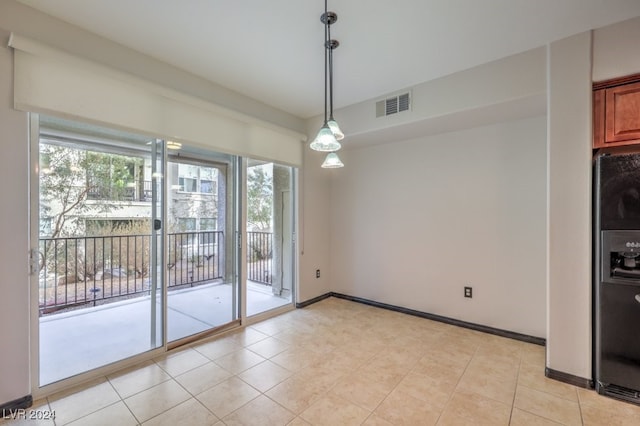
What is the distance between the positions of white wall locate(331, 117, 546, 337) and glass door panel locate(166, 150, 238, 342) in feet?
5.84

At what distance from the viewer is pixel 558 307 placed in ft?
7.54

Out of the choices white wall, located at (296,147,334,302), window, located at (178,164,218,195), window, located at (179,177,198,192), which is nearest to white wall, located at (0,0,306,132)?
window, located at (178,164,218,195)

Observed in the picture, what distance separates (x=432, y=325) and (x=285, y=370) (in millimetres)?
1912

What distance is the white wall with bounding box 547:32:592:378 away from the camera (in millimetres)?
2199

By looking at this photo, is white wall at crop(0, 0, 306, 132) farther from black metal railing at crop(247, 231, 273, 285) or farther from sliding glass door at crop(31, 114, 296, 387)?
black metal railing at crop(247, 231, 273, 285)

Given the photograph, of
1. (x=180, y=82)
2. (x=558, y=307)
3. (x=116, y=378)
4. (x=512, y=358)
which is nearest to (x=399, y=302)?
(x=512, y=358)

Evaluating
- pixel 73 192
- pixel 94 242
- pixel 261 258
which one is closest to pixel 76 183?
pixel 73 192

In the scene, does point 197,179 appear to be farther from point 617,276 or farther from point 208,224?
point 617,276

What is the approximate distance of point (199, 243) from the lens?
3.25 metres

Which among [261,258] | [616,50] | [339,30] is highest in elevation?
[339,30]

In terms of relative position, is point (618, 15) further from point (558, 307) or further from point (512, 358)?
point (512, 358)

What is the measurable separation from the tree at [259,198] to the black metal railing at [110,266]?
1.85 ft

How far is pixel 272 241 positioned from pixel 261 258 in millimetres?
296

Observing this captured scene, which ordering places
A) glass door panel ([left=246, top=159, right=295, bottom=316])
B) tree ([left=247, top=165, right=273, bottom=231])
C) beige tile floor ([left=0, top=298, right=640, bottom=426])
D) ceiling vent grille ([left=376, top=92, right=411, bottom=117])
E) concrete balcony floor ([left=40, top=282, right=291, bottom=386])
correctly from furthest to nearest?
glass door panel ([left=246, top=159, right=295, bottom=316]) < tree ([left=247, top=165, right=273, bottom=231]) < ceiling vent grille ([left=376, top=92, right=411, bottom=117]) < concrete balcony floor ([left=40, top=282, right=291, bottom=386]) < beige tile floor ([left=0, top=298, right=640, bottom=426])
